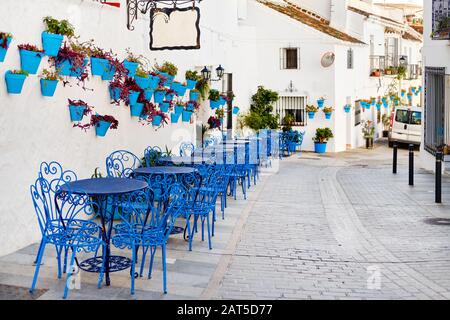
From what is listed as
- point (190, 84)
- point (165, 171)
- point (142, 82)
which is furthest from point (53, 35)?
point (190, 84)

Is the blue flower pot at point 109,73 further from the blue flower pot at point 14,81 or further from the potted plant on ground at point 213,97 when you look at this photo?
the potted plant on ground at point 213,97

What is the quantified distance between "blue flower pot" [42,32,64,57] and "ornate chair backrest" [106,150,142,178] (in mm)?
2453

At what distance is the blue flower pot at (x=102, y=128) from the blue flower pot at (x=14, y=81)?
8.63ft

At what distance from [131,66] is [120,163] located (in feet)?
6.17

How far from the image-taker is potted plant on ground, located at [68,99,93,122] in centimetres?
997

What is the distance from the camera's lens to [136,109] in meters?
12.6

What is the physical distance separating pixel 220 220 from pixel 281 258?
2.68 m

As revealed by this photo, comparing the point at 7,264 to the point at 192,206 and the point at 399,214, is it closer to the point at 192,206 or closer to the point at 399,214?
the point at 192,206

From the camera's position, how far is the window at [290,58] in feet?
89.9

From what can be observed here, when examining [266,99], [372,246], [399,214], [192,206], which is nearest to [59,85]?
[192,206]

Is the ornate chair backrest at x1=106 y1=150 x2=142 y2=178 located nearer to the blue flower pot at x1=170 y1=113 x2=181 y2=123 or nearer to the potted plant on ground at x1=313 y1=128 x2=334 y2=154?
the blue flower pot at x1=170 y1=113 x2=181 y2=123

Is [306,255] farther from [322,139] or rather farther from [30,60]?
[322,139]

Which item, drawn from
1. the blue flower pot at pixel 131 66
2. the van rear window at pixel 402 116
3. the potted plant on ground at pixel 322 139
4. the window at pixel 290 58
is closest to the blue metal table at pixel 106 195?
the blue flower pot at pixel 131 66

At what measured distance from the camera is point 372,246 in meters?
9.80
